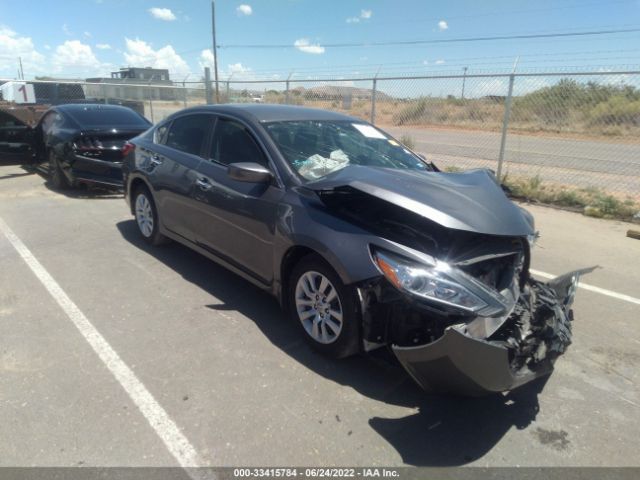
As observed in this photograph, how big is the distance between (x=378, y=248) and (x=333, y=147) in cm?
150

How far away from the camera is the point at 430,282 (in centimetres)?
259

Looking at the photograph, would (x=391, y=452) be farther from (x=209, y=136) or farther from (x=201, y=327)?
(x=209, y=136)

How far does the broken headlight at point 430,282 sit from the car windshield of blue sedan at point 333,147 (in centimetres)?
114

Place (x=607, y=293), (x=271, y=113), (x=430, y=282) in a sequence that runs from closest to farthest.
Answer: (x=430, y=282) → (x=271, y=113) → (x=607, y=293)

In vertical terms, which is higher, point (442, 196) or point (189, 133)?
point (189, 133)

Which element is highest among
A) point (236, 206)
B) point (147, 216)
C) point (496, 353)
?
point (236, 206)

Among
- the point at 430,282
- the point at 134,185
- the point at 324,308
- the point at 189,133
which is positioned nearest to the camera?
the point at 430,282

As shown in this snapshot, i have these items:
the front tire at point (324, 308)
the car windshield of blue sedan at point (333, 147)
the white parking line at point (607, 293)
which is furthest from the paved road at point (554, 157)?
the front tire at point (324, 308)

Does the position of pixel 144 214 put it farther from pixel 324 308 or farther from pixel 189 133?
pixel 324 308

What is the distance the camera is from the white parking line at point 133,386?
2.45 metres

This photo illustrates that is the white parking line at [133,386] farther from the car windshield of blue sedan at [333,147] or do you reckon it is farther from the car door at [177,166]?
the car windshield of blue sedan at [333,147]

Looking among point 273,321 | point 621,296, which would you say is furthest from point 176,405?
point 621,296

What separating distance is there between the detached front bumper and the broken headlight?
15 centimetres

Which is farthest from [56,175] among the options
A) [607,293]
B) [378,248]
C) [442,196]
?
[607,293]
